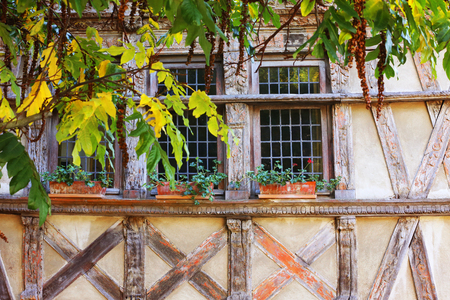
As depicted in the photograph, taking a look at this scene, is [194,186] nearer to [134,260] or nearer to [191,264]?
[191,264]

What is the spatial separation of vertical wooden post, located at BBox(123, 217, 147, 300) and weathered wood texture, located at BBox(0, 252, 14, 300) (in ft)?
4.67

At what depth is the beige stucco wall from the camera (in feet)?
15.5

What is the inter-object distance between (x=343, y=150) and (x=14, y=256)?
13.6 feet

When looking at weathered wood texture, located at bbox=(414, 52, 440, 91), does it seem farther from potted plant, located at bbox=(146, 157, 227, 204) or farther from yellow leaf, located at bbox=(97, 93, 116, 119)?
yellow leaf, located at bbox=(97, 93, 116, 119)

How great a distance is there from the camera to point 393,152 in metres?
4.52

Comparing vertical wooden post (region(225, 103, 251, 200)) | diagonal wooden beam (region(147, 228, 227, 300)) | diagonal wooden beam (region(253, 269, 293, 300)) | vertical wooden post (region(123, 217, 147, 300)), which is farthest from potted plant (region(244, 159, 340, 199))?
vertical wooden post (region(123, 217, 147, 300))

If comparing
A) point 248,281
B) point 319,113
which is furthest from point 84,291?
point 319,113

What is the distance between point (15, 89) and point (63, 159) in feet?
9.00

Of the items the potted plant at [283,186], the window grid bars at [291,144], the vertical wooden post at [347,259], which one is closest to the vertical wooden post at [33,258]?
the potted plant at [283,186]

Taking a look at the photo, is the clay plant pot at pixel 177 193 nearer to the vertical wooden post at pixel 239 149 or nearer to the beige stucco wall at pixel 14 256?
the vertical wooden post at pixel 239 149

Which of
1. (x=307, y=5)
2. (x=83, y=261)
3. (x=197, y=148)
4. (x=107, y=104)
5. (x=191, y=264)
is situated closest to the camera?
(x=107, y=104)

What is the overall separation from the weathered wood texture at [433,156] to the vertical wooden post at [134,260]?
3134mm

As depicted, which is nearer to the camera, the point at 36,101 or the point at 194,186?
the point at 36,101

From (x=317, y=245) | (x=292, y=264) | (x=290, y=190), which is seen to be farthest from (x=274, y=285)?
(x=290, y=190)
